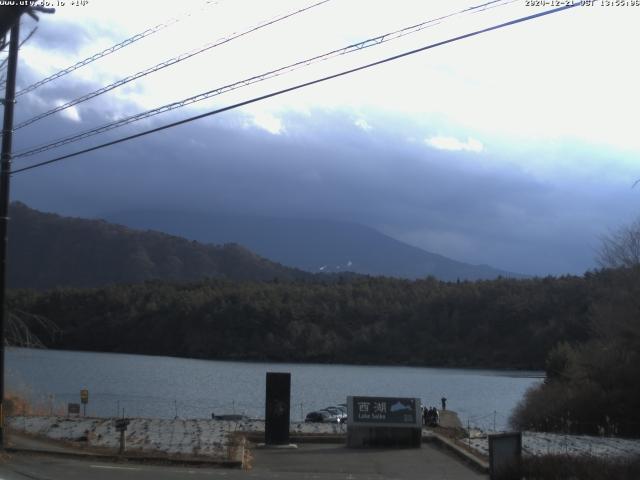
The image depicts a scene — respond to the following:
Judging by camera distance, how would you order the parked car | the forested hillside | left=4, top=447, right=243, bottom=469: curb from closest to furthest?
left=4, top=447, right=243, bottom=469: curb, the parked car, the forested hillside

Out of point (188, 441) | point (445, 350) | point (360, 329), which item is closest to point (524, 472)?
point (188, 441)

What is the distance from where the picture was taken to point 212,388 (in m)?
63.8

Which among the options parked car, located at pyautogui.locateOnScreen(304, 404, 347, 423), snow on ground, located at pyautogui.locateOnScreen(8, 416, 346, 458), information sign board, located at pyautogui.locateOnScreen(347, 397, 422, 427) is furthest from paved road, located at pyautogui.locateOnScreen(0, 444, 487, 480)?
parked car, located at pyautogui.locateOnScreen(304, 404, 347, 423)

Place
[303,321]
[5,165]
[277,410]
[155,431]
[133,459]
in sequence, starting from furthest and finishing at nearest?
1. [303,321]
2. [155,431]
3. [277,410]
4. [5,165]
5. [133,459]

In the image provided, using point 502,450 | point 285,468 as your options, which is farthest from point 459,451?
point 502,450

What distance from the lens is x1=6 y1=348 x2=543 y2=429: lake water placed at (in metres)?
48.4

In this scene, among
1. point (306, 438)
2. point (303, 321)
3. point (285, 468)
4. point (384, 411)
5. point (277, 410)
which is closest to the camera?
point (285, 468)

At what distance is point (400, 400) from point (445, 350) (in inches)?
3691

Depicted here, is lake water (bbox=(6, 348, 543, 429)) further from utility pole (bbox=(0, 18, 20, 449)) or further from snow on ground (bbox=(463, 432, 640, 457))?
snow on ground (bbox=(463, 432, 640, 457))

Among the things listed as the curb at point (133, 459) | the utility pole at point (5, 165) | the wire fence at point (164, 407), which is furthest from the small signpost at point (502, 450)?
the wire fence at point (164, 407)

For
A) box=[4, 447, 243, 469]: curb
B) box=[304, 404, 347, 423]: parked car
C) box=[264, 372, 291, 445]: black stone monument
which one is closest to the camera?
box=[4, 447, 243, 469]: curb

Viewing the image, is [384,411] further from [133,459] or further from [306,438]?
[133,459]

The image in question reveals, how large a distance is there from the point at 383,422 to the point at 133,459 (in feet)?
21.4

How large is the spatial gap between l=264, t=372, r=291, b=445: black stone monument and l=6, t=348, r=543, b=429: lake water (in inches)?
560
